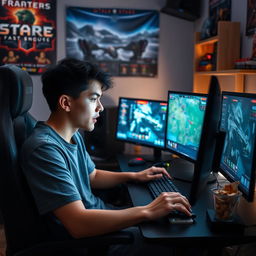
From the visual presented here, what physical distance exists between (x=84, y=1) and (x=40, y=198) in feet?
8.98

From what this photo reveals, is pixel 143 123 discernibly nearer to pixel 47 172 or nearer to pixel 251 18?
pixel 251 18

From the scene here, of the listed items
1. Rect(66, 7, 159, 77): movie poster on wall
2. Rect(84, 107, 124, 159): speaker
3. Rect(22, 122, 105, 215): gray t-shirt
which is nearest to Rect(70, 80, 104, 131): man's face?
Rect(22, 122, 105, 215): gray t-shirt

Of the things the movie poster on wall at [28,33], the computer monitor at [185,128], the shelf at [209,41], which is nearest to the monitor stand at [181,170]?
the computer monitor at [185,128]

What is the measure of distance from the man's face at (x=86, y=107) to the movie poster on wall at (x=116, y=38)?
211 cm

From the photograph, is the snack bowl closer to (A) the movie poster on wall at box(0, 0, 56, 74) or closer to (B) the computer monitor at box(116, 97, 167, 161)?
(B) the computer monitor at box(116, 97, 167, 161)

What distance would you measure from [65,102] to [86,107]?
9cm

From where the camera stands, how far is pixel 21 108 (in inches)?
59.4

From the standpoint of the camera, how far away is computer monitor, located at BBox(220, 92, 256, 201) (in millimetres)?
1282

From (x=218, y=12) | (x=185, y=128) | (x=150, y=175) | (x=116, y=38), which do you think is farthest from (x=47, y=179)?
(x=116, y=38)

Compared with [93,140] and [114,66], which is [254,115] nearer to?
[93,140]

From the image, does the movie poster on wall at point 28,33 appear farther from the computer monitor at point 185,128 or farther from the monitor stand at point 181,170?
the monitor stand at point 181,170

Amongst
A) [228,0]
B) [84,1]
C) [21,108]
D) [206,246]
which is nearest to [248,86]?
[228,0]

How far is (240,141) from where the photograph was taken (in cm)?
141

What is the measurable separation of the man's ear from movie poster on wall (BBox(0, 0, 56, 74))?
7.25ft
